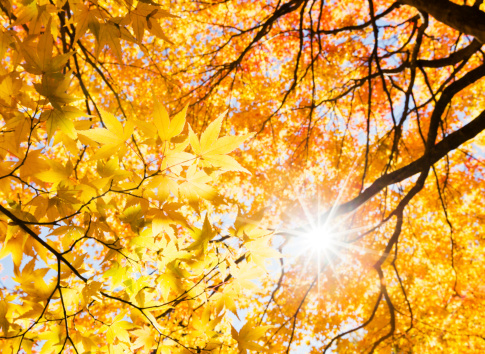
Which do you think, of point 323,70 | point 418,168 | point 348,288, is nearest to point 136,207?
point 418,168

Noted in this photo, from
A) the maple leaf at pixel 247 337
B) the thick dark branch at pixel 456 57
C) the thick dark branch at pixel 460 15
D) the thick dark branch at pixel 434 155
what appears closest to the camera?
the maple leaf at pixel 247 337

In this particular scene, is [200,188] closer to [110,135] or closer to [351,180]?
[110,135]

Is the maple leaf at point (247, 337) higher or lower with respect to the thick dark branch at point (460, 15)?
lower

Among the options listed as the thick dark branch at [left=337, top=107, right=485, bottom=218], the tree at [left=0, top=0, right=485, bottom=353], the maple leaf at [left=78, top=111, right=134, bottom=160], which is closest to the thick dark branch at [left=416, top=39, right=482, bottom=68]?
the tree at [left=0, top=0, right=485, bottom=353]

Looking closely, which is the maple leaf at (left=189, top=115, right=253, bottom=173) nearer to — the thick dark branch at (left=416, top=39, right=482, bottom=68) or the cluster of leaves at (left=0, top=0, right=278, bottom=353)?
the cluster of leaves at (left=0, top=0, right=278, bottom=353)

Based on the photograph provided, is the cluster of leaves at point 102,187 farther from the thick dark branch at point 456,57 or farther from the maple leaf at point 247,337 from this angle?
the thick dark branch at point 456,57

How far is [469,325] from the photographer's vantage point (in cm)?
766

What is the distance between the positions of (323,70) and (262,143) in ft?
7.15

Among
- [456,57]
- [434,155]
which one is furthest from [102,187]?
[456,57]

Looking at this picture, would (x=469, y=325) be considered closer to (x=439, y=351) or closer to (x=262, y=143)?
(x=439, y=351)

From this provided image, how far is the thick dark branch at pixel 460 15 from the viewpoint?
180cm

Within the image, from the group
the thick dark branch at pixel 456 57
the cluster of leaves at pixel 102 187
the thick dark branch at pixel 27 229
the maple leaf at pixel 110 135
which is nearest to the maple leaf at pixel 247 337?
the cluster of leaves at pixel 102 187

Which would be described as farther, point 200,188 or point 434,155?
point 434,155

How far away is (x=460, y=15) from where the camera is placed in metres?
1.84
